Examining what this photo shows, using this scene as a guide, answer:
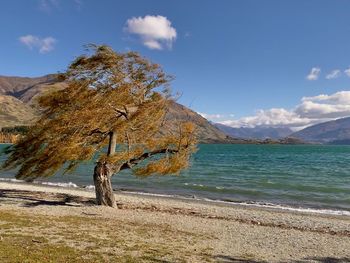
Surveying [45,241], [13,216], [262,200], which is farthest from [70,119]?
[262,200]

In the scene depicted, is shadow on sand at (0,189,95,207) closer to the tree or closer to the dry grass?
the tree

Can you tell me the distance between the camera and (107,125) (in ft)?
87.5

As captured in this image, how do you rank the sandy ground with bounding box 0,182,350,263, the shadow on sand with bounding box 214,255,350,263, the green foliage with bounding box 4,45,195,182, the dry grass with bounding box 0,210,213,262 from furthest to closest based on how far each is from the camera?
the green foliage with bounding box 4,45,195,182, the sandy ground with bounding box 0,182,350,263, the shadow on sand with bounding box 214,255,350,263, the dry grass with bounding box 0,210,213,262

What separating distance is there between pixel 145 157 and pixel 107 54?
7.61 m

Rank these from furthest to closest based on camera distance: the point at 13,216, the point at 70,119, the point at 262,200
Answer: the point at 262,200 → the point at 70,119 → the point at 13,216

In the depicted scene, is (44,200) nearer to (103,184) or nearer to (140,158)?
(103,184)

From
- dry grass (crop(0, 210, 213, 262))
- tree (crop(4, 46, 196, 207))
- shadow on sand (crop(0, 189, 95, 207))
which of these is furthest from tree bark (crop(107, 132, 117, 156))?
dry grass (crop(0, 210, 213, 262))

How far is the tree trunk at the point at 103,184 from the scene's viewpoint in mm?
26453

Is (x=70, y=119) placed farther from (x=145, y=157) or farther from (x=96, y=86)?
(x=145, y=157)

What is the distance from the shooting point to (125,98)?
2600 cm

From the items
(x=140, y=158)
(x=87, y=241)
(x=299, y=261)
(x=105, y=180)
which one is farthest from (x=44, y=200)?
(x=299, y=261)

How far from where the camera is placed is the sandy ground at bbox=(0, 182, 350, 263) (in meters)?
15.2

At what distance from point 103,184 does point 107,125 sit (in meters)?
4.07

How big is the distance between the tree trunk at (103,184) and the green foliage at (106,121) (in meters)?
0.60
